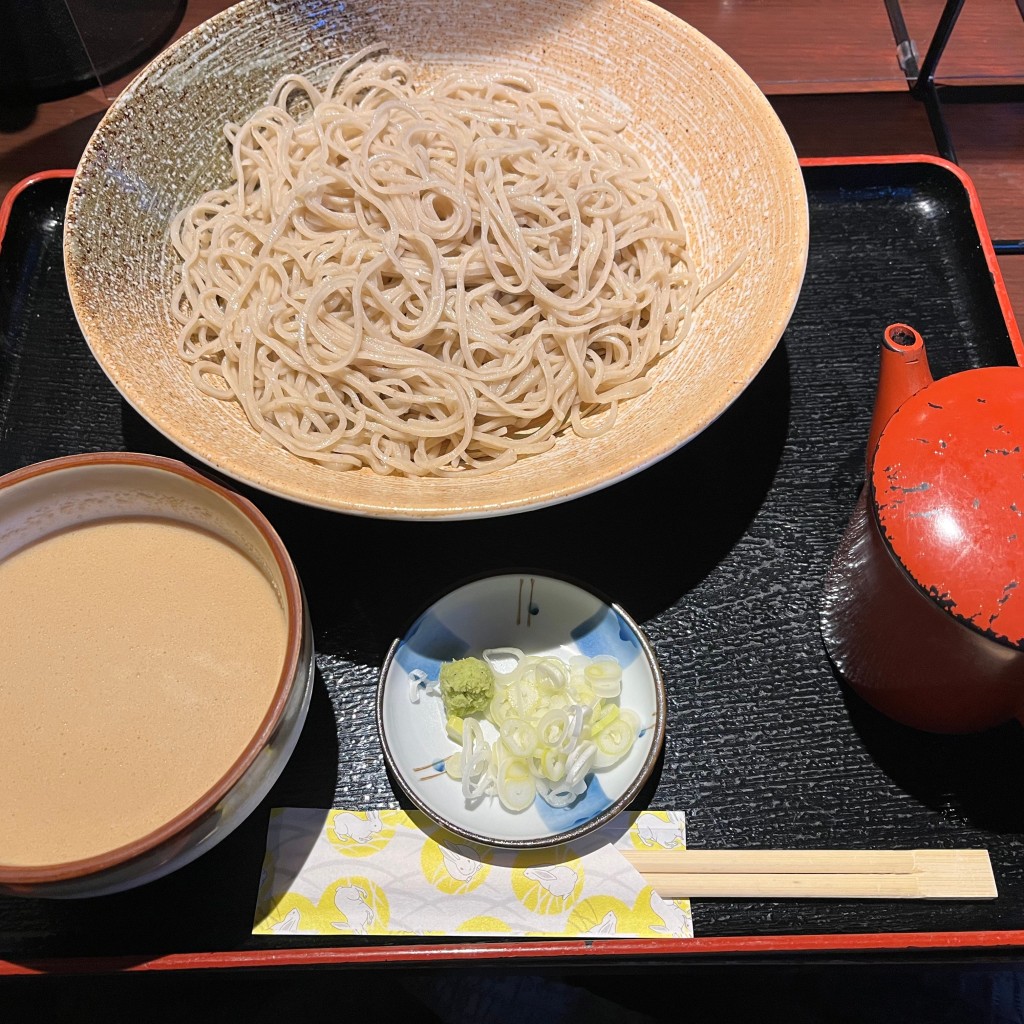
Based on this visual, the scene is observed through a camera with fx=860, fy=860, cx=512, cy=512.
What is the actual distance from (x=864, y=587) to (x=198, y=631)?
1.10 m

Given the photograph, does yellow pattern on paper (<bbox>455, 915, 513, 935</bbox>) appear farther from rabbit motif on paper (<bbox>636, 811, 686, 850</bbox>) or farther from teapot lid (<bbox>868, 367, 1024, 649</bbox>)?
teapot lid (<bbox>868, 367, 1024, 649</bbox>)

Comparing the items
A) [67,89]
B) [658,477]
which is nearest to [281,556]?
[658,477]

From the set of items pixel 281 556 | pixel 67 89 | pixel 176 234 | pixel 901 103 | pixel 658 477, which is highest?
pixel 67 89

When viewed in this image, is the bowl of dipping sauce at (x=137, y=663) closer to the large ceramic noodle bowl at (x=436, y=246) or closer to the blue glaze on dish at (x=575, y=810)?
the large ceramic noodle bowl at (x=436, y=246)

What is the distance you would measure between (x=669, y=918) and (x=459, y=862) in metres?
0.35

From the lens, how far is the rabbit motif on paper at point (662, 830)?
1.46m

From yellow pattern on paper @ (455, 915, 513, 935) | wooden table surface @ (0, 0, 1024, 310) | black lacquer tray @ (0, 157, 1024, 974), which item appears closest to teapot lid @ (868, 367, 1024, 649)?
black lacquer tray @ (0, 157, 1024, 974)

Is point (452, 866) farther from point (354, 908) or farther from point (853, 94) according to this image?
point (853, 94)

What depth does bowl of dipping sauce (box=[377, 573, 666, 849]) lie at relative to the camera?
1.42 m

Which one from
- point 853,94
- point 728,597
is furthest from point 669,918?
point 853,94

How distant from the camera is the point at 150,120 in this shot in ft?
6.30

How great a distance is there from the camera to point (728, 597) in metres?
1.70

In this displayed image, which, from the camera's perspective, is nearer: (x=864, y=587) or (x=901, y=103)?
(x=864, y=587)

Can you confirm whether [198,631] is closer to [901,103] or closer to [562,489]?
[562,489]
